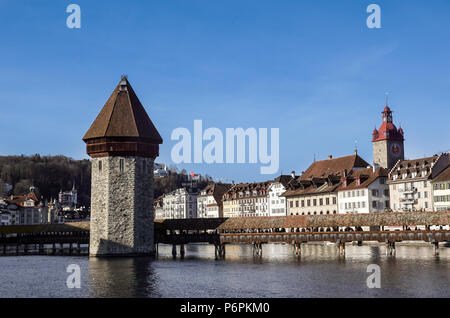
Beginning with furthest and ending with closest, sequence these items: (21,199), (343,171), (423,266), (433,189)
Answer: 1. (21,199)
2. (343,171)
3. (433,189)
4. (423,266)

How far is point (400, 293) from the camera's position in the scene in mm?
24641

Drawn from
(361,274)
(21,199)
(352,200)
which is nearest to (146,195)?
(361,274)

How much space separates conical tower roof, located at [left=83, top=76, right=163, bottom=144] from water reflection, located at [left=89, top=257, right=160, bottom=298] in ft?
35.5

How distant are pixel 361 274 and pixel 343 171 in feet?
150

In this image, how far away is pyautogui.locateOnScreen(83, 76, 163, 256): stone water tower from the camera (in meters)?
48.0

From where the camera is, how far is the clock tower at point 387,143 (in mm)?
83000

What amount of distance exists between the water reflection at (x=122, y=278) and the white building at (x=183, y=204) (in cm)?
7612

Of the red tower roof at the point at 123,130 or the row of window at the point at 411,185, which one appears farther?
the row of window at the point at 411,185

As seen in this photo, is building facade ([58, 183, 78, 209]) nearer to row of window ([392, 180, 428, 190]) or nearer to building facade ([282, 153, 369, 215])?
building facade ([282, 153, 369, 215])

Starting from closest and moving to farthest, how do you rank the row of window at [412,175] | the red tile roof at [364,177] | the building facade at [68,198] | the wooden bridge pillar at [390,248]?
1. the wooden bridge pillar at [390,248]
2. the row of window at [412,175]
3. the red tile roof at [364,177]
4. the building facade at [68,198]

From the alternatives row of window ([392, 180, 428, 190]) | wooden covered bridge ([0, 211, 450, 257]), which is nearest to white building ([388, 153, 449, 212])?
row of window ([392, 180, 428, 190])

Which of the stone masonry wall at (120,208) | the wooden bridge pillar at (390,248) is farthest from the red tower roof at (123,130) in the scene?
the wooden bridge pillar at (390,248)

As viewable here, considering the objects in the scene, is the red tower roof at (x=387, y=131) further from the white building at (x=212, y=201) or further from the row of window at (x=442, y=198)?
the white building at (x=212, y=201)

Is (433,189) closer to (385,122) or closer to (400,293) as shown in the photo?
(385,122)
